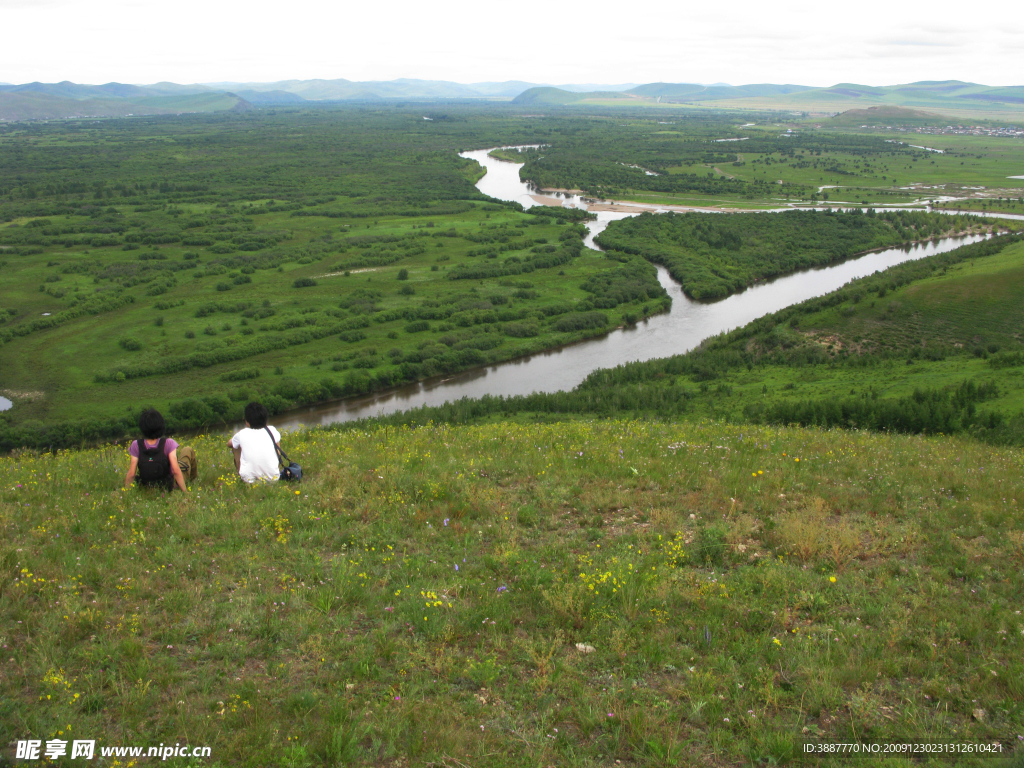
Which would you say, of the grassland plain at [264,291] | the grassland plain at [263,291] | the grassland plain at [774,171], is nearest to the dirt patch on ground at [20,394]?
the grassland plain at [263,291]

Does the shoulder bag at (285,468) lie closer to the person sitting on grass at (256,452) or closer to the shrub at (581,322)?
the person sitting on grass at (256,452)

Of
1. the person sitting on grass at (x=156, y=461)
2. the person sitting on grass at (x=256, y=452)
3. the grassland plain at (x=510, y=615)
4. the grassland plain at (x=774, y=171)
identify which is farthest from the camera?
the grassland plain at (x=774, y=171)

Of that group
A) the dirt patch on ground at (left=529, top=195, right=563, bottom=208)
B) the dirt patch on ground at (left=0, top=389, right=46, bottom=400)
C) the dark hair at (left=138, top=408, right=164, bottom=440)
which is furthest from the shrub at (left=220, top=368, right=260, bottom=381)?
the dirt patch on ground at (left=529, top=195, right=563, bottom=208)

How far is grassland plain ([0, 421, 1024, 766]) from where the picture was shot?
5020mm

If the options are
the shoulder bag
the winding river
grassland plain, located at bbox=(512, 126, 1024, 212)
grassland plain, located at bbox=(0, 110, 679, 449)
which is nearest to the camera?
the shoulder bag

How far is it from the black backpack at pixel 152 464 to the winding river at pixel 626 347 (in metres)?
24.5

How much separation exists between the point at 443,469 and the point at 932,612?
Result: 22.9ft

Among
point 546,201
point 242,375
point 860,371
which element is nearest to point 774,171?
point 546,201

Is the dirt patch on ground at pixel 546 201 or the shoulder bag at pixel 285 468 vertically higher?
the dirt patch on ground at pixel 546 201

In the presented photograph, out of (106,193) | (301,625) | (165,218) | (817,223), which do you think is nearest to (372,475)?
(301,625)

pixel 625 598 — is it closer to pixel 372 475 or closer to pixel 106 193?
pixel 372 475

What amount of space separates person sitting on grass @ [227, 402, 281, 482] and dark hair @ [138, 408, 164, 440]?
3.45 feet

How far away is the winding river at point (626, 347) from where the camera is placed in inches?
1786

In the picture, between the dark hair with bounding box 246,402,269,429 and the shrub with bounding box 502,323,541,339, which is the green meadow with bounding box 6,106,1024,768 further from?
the shrub with bounding box 502,323,541,339
